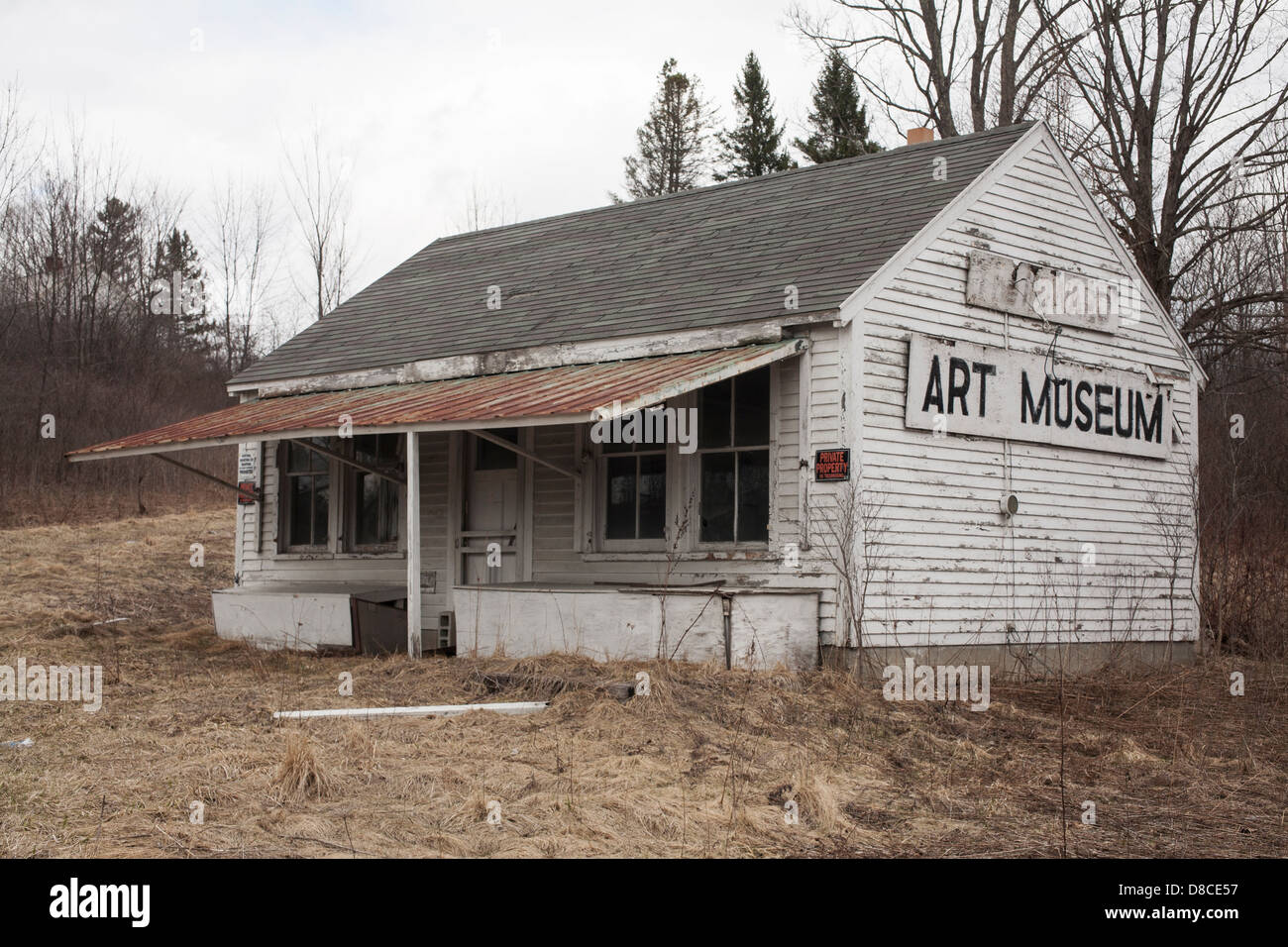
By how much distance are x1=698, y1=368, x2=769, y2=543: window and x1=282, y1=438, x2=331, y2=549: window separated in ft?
19.7

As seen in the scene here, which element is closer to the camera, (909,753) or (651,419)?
(909,753)

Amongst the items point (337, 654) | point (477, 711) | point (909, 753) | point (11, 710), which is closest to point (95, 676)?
point (11, 710)

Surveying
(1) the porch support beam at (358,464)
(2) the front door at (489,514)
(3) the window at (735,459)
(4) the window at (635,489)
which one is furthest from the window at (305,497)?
(3) the window at (735,459)

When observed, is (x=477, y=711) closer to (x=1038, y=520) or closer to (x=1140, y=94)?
(x=1038, y=520)

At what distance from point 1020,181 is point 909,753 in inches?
272

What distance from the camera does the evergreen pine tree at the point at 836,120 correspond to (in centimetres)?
3416

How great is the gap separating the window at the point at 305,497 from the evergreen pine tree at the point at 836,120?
20951 mm

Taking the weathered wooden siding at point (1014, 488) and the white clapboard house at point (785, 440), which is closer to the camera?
the white clapboard house at point (785, 440)

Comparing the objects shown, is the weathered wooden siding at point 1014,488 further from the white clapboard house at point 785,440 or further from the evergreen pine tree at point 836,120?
the evergreen pine tree at point 836,120

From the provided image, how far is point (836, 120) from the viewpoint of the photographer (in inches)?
1367

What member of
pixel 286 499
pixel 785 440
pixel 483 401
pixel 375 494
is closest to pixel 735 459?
pixel 785 440

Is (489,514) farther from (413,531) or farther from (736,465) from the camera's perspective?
(736,465)

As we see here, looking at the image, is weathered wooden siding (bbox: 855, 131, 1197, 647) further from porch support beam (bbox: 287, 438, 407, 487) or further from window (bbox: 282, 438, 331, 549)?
window (bbox: 282, 438, 331, 549)

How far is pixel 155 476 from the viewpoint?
28672mm
